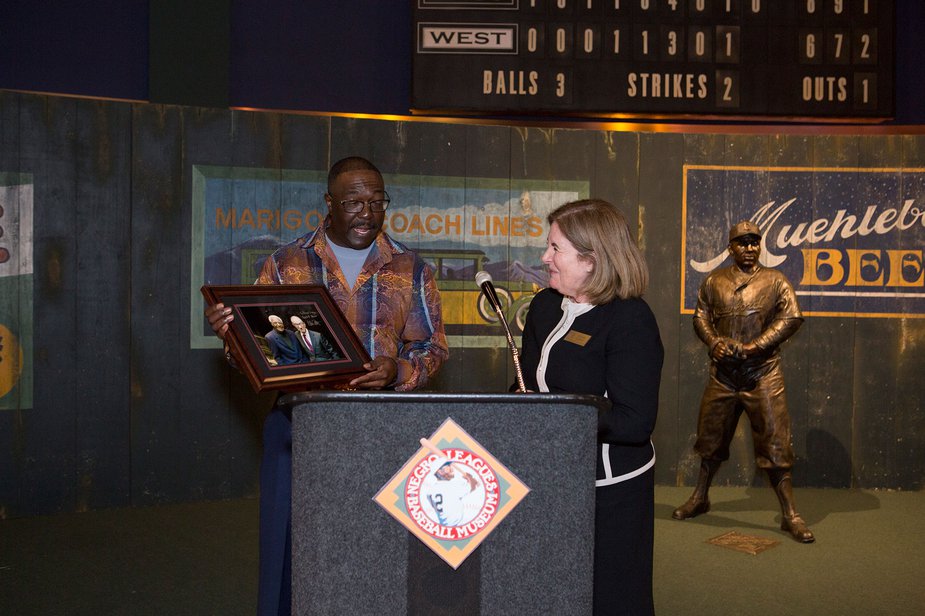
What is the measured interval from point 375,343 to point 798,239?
12.2ft

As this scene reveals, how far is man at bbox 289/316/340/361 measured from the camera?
2.00 metres

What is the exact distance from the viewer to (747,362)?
177 inches

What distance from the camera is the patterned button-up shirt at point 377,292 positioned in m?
2.42

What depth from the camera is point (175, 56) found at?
18.3 ft

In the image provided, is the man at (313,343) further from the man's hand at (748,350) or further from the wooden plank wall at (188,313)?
the wooden plank wall at (188,313)

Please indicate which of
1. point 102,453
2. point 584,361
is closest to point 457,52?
point 102,453

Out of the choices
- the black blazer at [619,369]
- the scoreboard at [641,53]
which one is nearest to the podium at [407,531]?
the black blazer at [619,369]

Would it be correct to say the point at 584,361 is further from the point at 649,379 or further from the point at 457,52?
the point at 457,52

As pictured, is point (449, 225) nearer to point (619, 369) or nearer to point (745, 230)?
point (745, 230)

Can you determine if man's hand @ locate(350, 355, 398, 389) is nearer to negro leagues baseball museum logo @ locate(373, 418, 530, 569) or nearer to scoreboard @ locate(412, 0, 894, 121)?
negro leagues baseball museum logo @ locate(373, 418, 530, 569)

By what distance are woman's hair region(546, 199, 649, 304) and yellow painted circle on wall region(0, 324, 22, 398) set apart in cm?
359

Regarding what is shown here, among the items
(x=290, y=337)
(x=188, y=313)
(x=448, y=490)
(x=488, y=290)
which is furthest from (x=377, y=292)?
(x=188, y=313)

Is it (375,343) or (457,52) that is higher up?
(457,52)

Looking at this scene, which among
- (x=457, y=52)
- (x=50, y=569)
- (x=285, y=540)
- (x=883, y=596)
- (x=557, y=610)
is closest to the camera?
(x=557, y=610)
